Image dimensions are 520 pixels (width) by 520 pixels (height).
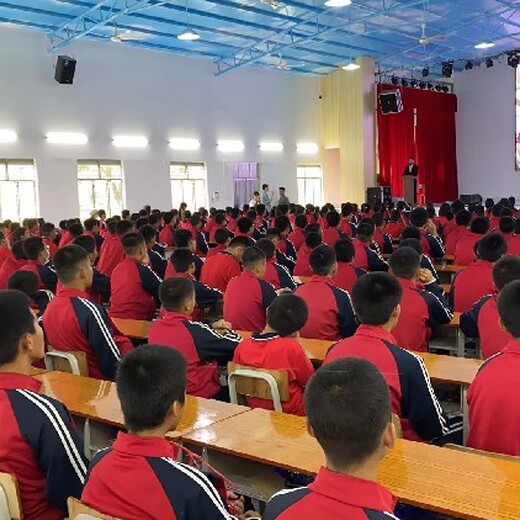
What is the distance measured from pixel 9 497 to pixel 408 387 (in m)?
1.64

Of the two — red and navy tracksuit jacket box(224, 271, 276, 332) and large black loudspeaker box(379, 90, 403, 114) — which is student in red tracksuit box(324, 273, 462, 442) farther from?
large black loudspeaker box(379, 90, 403, 114)

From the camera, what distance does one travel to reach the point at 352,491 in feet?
5.13

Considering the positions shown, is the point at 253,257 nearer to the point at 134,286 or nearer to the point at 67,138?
the point at 134,286

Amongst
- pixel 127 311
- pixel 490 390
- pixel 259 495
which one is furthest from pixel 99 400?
pixel 127 311

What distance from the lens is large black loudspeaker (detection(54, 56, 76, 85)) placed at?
1473 centimetres

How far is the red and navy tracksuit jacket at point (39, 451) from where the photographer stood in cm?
240

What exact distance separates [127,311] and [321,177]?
56.0ft

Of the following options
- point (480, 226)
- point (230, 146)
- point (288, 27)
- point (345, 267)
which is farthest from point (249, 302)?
point (230, 146)

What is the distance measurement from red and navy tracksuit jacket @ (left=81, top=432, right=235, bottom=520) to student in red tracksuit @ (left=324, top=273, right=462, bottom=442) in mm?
1036

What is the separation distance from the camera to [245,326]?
5.34 m

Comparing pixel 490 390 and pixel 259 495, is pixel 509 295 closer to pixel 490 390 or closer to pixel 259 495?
pixel 490 390

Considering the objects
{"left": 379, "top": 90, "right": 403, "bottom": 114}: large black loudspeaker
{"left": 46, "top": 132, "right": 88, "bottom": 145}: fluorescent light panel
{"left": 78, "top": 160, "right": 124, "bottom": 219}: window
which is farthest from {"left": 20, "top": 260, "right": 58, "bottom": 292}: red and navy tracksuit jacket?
{"left": 379, "top": 90, "right": 403, "bottom": 114}: large black loudspeaker

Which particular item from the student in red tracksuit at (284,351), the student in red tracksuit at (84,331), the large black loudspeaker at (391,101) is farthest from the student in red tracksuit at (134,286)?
the large black loudspeaker at (391,101)

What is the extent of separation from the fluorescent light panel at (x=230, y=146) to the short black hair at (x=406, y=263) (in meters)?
15.2
